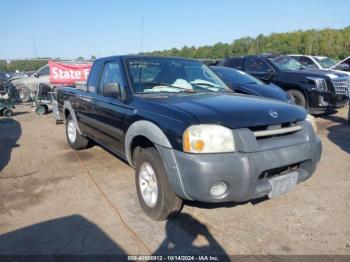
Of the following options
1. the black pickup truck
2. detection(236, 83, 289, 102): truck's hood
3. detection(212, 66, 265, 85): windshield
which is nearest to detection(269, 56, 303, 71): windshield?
detection(212, 66, 265, 85): windshield

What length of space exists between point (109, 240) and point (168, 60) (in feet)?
8.32

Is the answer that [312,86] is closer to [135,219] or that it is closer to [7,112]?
[135,219]

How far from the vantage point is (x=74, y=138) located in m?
6.41

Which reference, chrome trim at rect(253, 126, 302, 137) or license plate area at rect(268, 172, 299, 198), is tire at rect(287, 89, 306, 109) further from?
license plate area at rect(268, 172, 299, 198)

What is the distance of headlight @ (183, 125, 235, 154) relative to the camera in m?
2.96

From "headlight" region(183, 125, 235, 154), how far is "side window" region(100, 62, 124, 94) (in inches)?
61.2

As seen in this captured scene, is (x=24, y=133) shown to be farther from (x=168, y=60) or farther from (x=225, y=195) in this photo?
(x=225, y=195)

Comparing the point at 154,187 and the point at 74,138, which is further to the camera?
the point at 74,138

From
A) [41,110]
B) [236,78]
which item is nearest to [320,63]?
[236,78]

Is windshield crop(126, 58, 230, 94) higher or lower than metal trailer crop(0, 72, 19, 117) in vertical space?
higher

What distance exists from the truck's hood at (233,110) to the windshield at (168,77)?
0.41 metres

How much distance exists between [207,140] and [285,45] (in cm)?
9305

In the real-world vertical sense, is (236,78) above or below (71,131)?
above

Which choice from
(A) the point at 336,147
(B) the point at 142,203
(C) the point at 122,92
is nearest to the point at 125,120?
(C) the point at 122,92
